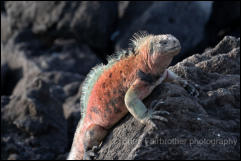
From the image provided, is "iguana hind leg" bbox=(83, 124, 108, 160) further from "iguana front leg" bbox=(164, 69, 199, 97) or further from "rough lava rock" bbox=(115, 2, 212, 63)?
"rough lava rock" bbox=(115, 2, 212, 63)

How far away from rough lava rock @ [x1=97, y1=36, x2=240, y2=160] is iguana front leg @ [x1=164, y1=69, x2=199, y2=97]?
0.23 feet

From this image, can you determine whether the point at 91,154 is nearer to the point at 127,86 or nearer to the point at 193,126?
the point at 127,86

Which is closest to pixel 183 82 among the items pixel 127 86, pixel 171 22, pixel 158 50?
pixel 158 50

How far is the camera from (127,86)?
144 inches

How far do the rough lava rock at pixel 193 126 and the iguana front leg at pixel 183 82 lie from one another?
0.07 m

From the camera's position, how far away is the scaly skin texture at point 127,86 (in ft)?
11.1

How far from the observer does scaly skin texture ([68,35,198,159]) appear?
3.39 meters

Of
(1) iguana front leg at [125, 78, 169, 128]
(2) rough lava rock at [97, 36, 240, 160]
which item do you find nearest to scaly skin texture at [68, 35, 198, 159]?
(1) iguana front leg at [125, 78, 169, 128]

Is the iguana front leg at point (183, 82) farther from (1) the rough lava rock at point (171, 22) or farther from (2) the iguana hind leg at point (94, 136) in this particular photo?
(1) the rough lava rock at point (171, 22)

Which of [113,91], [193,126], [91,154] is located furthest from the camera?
[113,91]

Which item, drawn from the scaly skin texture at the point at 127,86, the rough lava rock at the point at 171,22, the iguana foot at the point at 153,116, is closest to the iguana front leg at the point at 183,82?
the scaly skin texture at the point at 127,86

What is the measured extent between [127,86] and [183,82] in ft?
1.86

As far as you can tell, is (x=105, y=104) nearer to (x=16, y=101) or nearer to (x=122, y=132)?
(x=122, y=132)

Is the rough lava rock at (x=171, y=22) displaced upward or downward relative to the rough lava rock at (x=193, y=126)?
downward
